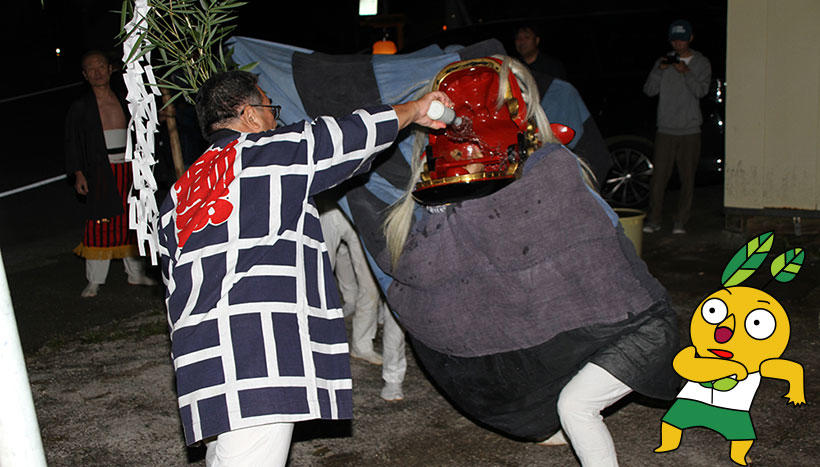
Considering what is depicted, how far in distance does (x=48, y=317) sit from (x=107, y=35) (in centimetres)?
522

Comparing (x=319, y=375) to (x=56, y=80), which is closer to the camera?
(x=319, y=375)

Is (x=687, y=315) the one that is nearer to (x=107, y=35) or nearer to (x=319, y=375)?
(x=319, y=375)

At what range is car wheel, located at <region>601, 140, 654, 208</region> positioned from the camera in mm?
7773

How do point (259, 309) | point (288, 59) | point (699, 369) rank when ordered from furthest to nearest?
1. point (288, 59)
2. point (699, 369)
3. point (259, 309)

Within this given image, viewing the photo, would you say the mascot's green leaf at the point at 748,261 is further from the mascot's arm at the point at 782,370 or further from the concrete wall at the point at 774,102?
the concrete wall at the point at 774,102

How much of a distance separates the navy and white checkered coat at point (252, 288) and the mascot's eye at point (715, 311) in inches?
51.3

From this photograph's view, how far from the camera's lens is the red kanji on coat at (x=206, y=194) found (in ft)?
7.77

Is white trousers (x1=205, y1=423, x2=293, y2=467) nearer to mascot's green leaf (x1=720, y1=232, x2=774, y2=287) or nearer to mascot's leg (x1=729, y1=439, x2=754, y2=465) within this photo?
mascot's green leaf (x1=720, y1=232, x2=774, y2=287)

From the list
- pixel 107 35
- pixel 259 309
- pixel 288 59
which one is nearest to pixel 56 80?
pixel 107 35

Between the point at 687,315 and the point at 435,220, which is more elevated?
the point at 435,220

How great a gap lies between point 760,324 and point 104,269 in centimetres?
495

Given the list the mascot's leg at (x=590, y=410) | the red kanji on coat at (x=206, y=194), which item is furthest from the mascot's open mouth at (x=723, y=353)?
the red kanji on coat at (x=206, y=194)

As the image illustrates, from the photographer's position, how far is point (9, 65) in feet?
71.5

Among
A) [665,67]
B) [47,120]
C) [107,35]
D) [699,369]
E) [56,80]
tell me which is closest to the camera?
[699,369]
